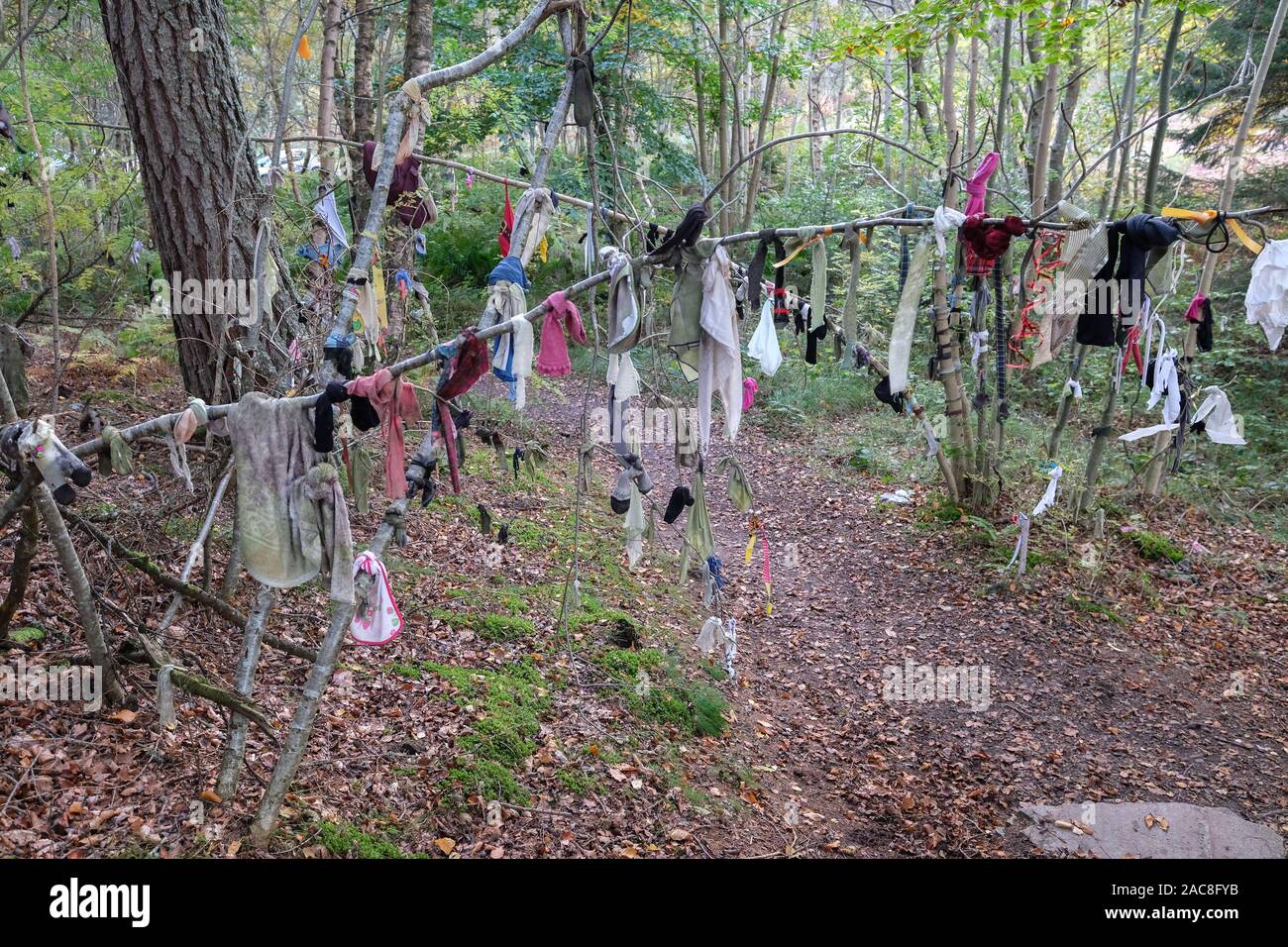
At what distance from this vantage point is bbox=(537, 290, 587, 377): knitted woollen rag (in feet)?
11.1

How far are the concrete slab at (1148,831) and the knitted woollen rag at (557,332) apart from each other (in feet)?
14.4

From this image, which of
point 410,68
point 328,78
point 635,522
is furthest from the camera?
point 328,78

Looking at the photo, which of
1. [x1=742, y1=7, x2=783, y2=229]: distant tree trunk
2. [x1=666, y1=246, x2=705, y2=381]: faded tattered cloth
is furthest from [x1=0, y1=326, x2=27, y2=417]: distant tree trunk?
[x1=742, y1=7, x2=783, y2=229]: distant tree trunk

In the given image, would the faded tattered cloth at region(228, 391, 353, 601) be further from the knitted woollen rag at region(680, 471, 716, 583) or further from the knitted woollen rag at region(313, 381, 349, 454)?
the knitted woollen rag at region(680, 471, 716, 583)

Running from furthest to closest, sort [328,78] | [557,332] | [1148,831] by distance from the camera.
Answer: [328,78] → [1148,831] → [557,332]

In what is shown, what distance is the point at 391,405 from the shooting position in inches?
126

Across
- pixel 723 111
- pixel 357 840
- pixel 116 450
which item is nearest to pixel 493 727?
pixel 357 840

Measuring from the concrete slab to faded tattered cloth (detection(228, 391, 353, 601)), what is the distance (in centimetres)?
485

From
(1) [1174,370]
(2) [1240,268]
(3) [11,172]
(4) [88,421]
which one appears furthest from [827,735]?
(2) [1240,268]

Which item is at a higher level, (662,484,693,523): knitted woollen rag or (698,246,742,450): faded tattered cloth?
(698,246,742,450): faded tattered cloth

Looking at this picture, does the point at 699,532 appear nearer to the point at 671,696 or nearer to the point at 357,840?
the point at 671,696

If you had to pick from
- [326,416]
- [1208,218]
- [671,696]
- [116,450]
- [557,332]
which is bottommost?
[671,696]

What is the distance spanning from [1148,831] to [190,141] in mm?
7892

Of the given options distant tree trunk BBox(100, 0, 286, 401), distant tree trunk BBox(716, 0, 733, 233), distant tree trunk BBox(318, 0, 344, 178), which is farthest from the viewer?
distant tree trunk BBox(716, 0, 733, 233)
